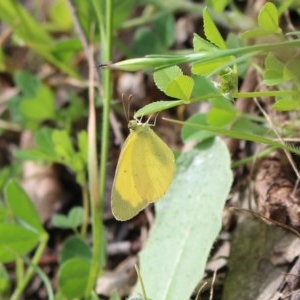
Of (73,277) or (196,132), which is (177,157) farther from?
(73,277)

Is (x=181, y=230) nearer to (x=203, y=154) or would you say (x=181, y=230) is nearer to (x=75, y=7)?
(x=203, y=154)

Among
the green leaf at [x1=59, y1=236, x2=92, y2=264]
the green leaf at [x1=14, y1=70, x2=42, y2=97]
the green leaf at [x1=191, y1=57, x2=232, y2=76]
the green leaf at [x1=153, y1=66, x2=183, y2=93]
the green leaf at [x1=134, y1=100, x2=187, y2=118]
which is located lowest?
the green leaf at [x1=59, y1=236, x2=92, y2=264]

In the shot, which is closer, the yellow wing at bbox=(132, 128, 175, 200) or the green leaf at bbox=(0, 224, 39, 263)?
the yellow wing at bbox=(132, 128, 175, 200)

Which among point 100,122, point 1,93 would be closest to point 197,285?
point 100,122

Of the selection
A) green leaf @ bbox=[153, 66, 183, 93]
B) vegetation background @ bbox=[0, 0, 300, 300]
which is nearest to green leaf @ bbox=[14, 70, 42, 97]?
vegetation background @ bbox=[0, 0, 300, 300]

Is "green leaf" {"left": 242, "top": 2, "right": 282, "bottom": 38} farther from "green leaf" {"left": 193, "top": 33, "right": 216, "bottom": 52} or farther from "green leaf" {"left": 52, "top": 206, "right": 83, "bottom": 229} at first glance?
"green leaf" {"left": 52, "top": 206, "right": 83, "bottom": 229}

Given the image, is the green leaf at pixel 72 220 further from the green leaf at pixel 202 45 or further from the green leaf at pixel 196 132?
the green leaf at pixel 202 45

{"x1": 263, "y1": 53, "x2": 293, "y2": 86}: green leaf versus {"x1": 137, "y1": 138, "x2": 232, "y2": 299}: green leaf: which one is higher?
{"x1": 263, "y1": 53, "x2": 293, "y2": 86}: green leaf
